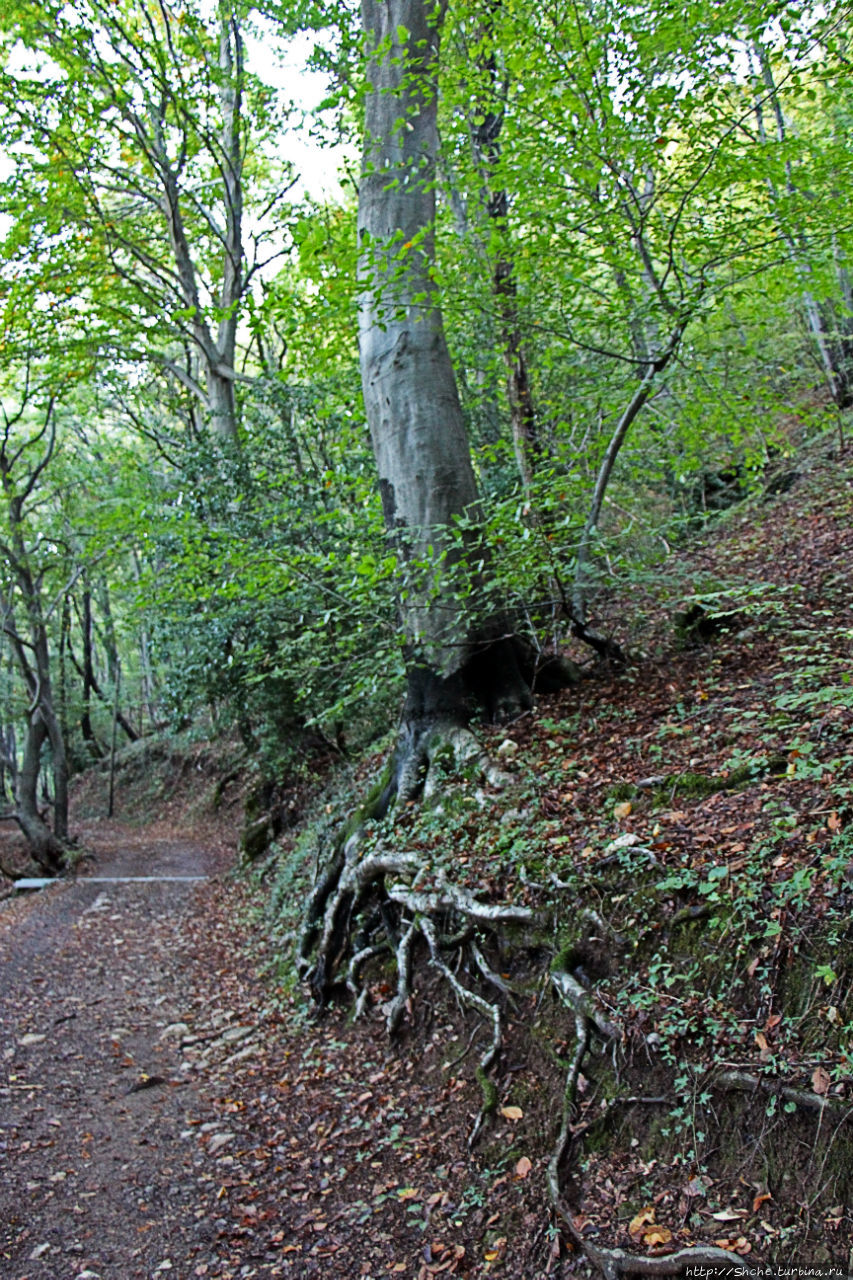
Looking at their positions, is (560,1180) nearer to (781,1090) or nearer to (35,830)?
(781,1090)

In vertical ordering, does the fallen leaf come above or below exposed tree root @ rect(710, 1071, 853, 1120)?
below

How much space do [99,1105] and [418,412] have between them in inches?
224

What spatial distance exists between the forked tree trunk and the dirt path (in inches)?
128

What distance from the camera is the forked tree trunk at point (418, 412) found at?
6453 mm

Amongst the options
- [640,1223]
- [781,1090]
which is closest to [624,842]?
[781,1090]

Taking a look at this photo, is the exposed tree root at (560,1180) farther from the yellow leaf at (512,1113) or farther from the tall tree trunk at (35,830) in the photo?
the tall tree trunk at (35,830)

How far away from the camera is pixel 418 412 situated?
673 cm

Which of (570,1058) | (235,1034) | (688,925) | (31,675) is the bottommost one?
(235,1034)

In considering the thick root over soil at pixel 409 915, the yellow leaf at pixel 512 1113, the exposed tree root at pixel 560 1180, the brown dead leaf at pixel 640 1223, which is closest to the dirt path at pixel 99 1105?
the thick root over soil at pixel 409 915

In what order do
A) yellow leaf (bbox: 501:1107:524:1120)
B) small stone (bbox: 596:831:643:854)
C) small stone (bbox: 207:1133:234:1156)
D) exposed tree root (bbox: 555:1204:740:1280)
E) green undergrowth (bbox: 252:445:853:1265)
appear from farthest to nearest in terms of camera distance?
small stone (bbox: 207:1133:234:1156) < small stone (bbox: 596:831:643:854) < yellow leaf (bbox: 501:1107:524:1120) < green undergrowth (bbox: 252:445:853:1265) < exposed tree root (bbox: 555:1204:740:1280)

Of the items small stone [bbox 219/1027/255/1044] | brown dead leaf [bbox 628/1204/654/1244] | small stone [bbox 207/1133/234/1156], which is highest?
brown dead leaf [bbox 628/1204/654/1244]

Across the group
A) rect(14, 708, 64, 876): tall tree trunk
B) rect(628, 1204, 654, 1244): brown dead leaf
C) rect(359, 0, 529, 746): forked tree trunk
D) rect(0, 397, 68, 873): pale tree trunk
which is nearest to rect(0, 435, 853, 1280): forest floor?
rect(628, 1204, 654, 1244): brown dead leaf

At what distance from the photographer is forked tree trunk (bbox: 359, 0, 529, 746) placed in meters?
6.45

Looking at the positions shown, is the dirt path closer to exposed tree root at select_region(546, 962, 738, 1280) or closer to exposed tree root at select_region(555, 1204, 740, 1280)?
exposed tree root at select_region(546, 962, 738, 1280)
